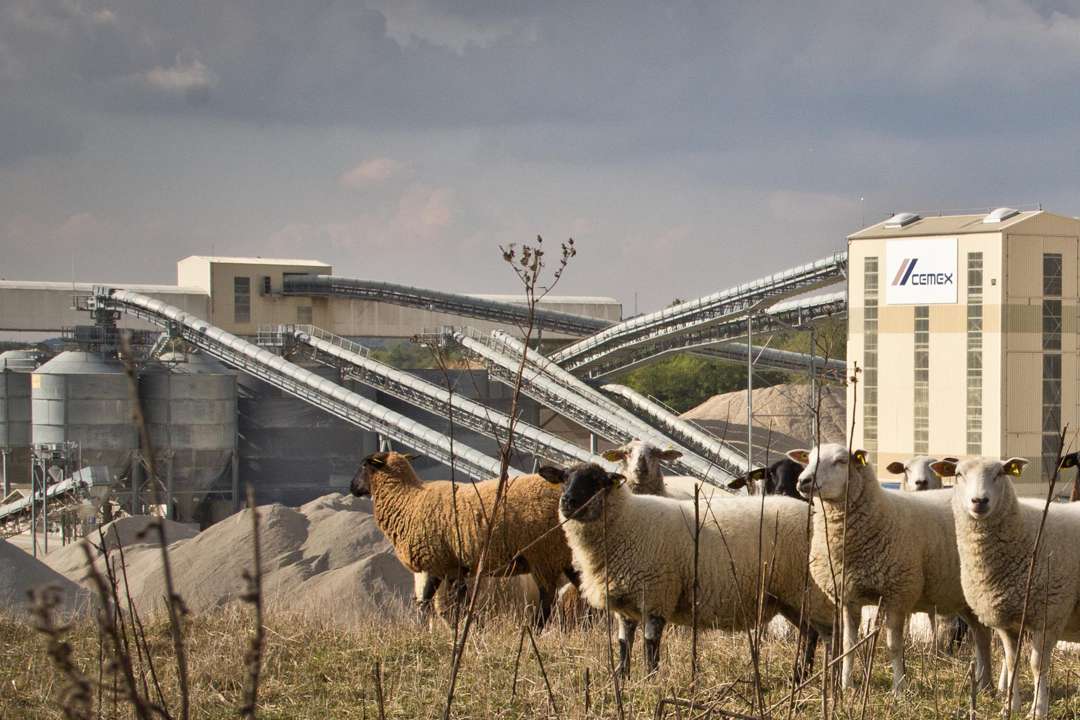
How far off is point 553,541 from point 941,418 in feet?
86.4

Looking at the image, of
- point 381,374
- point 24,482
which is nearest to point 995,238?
point 381,374

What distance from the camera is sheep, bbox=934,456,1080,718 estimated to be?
603 cm

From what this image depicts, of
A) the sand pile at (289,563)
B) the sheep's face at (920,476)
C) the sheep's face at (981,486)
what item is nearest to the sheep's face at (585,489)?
the sheep's face at (981,486)

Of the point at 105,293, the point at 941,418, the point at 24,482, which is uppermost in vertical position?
the point at 105,293

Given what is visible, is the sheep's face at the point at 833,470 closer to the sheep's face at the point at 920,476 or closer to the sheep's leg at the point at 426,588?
the sheep's face at the point at 920,476

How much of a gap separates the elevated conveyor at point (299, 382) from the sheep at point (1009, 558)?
1189 inches

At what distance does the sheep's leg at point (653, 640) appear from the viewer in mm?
6745

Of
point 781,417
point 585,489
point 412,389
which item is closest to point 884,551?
point 585,489

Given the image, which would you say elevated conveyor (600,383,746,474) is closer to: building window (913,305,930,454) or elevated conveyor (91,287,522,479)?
building window (913,305,930,454)

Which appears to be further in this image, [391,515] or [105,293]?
[105,293]

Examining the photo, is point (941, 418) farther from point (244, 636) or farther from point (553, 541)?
point (244, 636)

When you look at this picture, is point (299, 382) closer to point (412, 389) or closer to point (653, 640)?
point (412, 389)

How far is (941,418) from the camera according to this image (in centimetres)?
3384

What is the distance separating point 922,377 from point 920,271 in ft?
9.66
